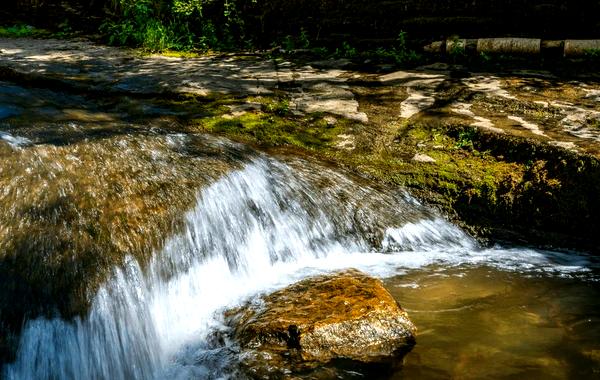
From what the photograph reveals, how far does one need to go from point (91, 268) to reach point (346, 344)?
1457 millimetres

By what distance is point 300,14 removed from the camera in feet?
28.2

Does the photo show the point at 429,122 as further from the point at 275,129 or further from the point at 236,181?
the point at 236,181

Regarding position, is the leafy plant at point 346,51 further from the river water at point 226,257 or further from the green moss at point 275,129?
the river water at point 226,257

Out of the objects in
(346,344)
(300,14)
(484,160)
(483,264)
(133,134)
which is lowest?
(483,264)

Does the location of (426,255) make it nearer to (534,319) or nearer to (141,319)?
(534,319)

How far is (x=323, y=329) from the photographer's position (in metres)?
2.71

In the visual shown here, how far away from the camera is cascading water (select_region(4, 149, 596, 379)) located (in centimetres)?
256

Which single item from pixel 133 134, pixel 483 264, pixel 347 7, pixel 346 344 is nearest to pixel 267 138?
pixel 133 134

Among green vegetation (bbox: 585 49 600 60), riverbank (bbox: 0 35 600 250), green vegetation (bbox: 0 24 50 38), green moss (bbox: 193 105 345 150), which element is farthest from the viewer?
green vegetation (bbox: 0 24 50 38)

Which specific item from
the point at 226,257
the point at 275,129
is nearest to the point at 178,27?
the point at 275,129

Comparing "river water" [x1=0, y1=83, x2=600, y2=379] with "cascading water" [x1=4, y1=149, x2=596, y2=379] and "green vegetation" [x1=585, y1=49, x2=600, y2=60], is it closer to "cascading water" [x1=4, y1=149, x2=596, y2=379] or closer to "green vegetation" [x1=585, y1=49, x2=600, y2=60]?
"cascading water" [x1=4, y1=149, x2=596, y2=379]

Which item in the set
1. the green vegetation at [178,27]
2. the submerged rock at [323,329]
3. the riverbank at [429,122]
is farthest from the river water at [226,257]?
the green vegetation at [178,27]

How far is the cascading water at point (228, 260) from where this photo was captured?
256cm

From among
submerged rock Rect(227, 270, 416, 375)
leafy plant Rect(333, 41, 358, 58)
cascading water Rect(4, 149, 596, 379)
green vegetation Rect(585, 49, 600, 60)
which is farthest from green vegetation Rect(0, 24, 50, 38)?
green vegetation Rect(585, 49, 600, 60)
